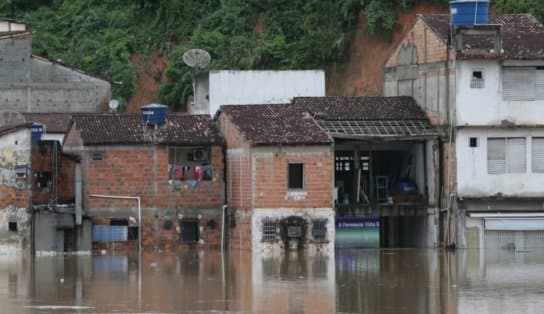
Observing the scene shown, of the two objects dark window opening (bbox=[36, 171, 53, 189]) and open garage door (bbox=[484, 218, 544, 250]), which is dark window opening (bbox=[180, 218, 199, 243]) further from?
open garage door (bbox=[484, 218, 544, 250])

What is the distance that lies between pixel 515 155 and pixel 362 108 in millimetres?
5994

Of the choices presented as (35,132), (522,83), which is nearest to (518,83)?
(522,83)

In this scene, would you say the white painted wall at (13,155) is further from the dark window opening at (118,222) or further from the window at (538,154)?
the window at (538,154)

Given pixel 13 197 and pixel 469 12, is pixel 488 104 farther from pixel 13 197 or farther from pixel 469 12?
pixel 13 197

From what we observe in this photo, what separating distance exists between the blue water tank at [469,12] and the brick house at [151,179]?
30.8ft

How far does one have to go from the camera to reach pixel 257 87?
70125mm

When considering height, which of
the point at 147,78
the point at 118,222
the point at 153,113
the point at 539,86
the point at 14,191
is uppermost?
the point at 147,78

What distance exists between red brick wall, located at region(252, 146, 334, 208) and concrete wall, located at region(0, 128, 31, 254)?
8.15 meters

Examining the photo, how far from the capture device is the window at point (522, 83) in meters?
60.3

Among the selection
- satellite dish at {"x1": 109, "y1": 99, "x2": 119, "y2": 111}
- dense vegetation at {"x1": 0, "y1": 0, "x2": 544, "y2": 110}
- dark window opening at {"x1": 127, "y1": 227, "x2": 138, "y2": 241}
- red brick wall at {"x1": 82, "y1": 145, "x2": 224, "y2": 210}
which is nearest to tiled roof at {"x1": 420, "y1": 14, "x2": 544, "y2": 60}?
red brick wall at {"x1": 82, "y1": 145, "x2": 224, "y2": 210}

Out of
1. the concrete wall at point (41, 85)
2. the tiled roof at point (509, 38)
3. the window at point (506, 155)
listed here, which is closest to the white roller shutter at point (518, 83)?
the tiled roof at point (509, 38)

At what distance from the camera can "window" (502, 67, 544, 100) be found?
60.3 metres

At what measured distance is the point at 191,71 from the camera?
265 ft

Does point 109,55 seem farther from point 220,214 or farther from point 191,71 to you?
point 220,214
